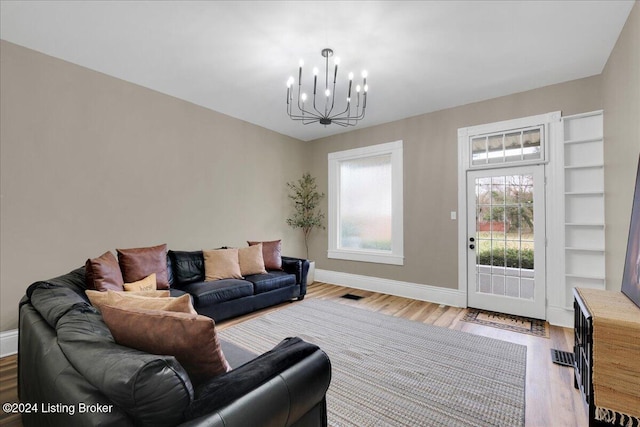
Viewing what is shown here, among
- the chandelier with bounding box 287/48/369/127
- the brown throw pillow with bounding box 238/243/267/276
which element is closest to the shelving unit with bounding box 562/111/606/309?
the chandelier with bounding box 287/48/369/127

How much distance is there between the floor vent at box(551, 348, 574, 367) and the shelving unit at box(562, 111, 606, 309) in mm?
953

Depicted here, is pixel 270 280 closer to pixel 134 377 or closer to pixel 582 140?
pixel 134 377

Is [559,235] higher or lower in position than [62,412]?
higher

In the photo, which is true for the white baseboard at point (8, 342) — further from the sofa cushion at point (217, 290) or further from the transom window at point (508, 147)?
the transom window at point (508, 147)

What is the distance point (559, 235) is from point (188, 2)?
15.0 ft

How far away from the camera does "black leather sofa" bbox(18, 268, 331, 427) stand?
0.84 metres

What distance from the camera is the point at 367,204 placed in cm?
540

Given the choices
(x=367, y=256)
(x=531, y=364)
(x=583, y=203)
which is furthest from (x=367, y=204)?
(x=531, y=364)

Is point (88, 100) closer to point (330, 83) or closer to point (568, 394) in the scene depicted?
Result: point (330, 83)

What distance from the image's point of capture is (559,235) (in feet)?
11.5

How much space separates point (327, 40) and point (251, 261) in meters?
2.98

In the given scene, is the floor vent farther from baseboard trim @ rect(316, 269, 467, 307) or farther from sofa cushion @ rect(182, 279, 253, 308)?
sofa cushion @ rect(182, 279, 253, 308)

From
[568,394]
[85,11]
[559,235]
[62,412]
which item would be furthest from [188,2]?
[559,235]

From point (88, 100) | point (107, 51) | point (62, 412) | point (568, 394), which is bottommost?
point (568, 394)
